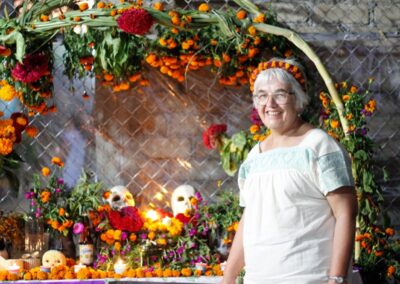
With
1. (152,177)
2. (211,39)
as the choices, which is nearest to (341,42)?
(211,39)

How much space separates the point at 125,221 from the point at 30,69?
107cm

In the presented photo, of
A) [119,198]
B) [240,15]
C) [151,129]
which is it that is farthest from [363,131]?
[119,198]

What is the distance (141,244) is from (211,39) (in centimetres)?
132

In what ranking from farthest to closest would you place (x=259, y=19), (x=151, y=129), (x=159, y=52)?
(x=151, y=129)
(x=159, y=52)
(x=259, y=19)

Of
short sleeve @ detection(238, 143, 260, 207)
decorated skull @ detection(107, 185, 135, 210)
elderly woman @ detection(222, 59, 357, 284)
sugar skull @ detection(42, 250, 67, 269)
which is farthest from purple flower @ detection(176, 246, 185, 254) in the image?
elderly woman @ detection(222, 59, 357, 284)

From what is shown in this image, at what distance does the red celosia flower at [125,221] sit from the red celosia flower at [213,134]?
676 millimetres

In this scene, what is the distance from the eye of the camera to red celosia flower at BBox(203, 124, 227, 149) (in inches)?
199

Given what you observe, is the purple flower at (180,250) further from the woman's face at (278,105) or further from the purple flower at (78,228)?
the woman's face at (278,105)

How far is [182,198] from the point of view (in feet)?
16.4

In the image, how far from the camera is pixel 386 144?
5.49 meters

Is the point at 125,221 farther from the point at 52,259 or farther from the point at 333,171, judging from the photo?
the point at 333,171

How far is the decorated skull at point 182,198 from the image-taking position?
16.4 feet

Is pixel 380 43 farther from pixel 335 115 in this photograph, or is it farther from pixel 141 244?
pixel 141 244

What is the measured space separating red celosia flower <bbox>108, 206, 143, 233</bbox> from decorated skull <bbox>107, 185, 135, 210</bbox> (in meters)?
0.11
